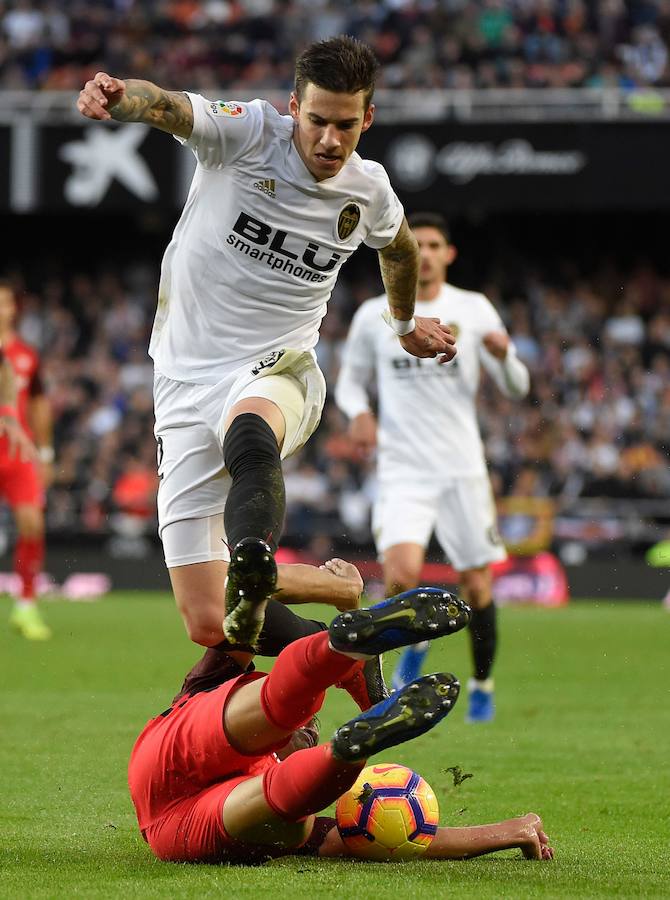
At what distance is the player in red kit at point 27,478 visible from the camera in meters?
12.1

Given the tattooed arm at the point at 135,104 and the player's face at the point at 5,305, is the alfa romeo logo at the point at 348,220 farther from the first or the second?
the player's face at the point at 5,305

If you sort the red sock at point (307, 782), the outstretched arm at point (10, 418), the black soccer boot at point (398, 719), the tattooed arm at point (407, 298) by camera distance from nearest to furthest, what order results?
the black soccer boot at point (398, 719)
the red sock at point (307, 782)
the tattooed arm at point (407, 298)
the outstretched arm at point (10, 418)

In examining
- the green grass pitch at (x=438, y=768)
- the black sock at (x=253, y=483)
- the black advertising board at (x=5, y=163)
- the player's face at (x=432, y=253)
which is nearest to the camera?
the green grass pitch at (x=438, y=768)

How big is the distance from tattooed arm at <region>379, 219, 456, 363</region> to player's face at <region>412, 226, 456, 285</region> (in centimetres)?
301

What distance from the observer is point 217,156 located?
5.32 metres

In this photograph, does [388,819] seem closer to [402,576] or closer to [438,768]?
[438,768]

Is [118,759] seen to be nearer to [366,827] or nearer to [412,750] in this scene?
[412,750]

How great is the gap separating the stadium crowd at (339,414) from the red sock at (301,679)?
13.7 metres

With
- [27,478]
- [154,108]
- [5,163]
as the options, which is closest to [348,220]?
Result: [154,108]

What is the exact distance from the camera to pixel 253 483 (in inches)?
185

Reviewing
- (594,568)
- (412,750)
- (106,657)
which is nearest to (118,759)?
(412,750)

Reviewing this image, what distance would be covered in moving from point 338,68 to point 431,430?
438 centimetres

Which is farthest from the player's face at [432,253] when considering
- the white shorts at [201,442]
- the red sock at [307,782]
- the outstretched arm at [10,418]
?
the red sock at [307,782]

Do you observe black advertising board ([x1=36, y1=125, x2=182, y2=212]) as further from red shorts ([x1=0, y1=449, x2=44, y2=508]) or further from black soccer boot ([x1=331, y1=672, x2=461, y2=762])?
black soccer boot ([x1=331, y1=672, x2=461, y2=762])
